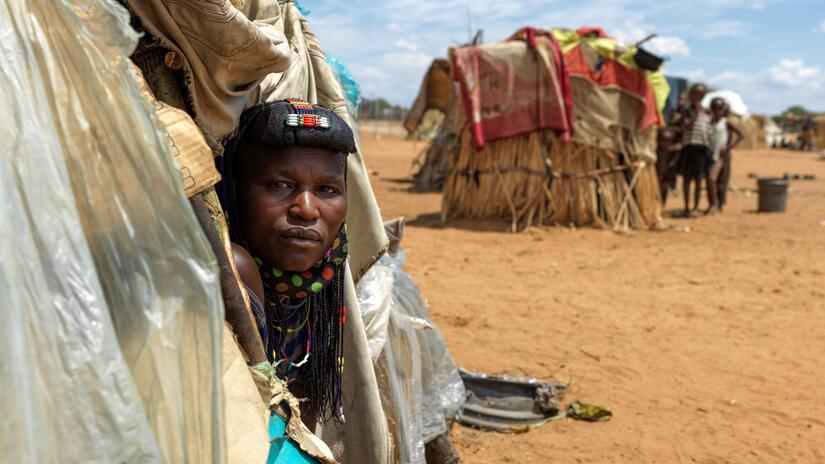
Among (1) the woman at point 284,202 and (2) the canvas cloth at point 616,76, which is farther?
(2) the canvas cloth at point 616,76

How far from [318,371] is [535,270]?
5.56m

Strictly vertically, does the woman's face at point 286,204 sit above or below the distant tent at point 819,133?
below

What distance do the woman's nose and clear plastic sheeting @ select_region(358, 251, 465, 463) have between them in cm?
85

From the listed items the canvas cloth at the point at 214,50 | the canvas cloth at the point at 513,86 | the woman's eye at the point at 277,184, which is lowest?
Result: the woman's eye at the point at 277,184

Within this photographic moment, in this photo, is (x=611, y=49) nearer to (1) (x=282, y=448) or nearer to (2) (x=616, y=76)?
(2) (x=616, y=76)

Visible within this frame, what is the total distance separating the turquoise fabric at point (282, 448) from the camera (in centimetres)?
121

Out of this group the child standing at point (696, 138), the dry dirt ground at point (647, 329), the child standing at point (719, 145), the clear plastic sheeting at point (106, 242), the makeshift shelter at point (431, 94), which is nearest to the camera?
the clear plastic sheeting at point (106, 242)

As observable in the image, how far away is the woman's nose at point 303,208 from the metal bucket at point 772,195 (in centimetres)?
1169

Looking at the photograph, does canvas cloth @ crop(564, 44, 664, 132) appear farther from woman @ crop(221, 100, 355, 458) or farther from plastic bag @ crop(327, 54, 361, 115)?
woman @ crop(221, 100, 355, 458)

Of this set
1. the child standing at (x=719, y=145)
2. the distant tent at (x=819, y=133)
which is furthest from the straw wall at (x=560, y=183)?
the distant tent at (x=819, y=133)

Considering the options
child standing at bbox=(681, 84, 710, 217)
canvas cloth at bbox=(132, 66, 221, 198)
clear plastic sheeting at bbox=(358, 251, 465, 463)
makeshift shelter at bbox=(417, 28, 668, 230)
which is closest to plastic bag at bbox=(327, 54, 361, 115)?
clear plastic sheeting at bbox=(358, 251, 465, 463)

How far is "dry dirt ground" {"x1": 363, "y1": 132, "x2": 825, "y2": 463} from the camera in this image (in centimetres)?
347

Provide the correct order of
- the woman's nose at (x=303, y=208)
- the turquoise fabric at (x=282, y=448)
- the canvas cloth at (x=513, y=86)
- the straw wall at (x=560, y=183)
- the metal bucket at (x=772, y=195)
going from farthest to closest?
the metal bucket at (x=772, y=195)
the straw wall at (x=560, y=183)
the canvas cloth at (x=513, y=86)
the woman's nose at (x=303, y=208)
the turquoise fabric at (x=282, y=448)

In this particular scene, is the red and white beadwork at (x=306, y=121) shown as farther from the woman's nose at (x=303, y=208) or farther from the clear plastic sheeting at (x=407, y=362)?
the clear plastic sheeting at (x=407, y=362)
